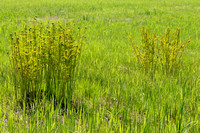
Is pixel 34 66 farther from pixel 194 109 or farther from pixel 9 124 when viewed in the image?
pixel 194 109

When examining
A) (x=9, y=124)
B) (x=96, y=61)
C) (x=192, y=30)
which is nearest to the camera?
(x=9, y=124)

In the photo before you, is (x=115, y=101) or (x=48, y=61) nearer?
(x=48, y=61)

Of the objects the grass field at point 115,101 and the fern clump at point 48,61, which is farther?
the fern clump at point 48,61

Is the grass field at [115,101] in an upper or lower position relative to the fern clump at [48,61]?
lower

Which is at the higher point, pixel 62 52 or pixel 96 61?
pixel 62 52

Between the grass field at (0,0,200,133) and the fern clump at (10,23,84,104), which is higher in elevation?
the fern clump at (10,23,84,104)

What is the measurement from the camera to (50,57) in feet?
9.45

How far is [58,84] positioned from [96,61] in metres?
1.51

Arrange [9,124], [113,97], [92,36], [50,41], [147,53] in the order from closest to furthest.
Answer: [9,124], [50,41], [113,97], [147,53], [92,36]

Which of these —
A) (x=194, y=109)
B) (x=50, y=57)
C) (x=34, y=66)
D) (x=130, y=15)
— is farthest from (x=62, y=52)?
(x=130, y=15)

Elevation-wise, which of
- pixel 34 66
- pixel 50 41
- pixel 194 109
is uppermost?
pixel 50 41

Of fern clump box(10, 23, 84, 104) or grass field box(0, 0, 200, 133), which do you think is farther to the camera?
fern clump box(10, 23, 84, 104)

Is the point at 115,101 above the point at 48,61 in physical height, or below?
below

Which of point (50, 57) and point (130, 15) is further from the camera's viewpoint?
point (130, 15)
